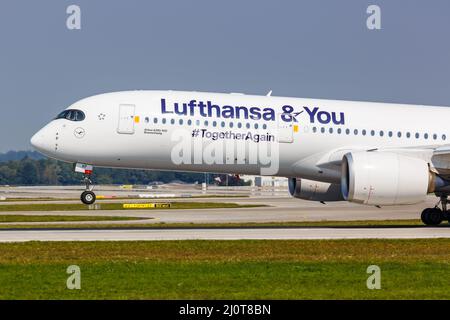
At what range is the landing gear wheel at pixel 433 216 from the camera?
38594mm

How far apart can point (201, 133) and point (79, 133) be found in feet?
16.8

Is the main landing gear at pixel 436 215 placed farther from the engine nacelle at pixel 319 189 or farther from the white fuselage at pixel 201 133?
the engine nacelle at pixel 319 189

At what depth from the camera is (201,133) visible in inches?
1433

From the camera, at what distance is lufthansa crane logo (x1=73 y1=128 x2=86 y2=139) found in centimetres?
3681

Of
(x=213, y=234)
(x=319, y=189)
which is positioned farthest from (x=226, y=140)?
(x=319, y=189)

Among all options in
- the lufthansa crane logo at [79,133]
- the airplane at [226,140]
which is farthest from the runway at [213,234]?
the lufthansa crane logo at [79,133]

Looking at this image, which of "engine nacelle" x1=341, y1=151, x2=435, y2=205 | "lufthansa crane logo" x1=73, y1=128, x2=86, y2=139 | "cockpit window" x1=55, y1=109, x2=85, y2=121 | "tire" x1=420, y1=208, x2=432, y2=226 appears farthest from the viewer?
"tire" x1=420, y1=208, x2=432, y2=226

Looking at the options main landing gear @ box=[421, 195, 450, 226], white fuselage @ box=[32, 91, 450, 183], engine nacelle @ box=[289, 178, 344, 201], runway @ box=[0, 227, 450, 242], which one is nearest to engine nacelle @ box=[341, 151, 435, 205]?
runway @ box=[0, 227, 450, 242]

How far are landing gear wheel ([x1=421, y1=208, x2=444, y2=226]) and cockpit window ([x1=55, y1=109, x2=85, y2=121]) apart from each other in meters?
15.6

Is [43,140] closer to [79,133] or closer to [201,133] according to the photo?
[79,133]

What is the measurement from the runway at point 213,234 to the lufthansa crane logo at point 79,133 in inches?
162

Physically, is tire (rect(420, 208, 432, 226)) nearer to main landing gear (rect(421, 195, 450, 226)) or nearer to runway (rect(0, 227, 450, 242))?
main landing gear (rect(421, 195, 450, 226))

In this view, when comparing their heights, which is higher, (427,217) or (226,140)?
(226,140)
